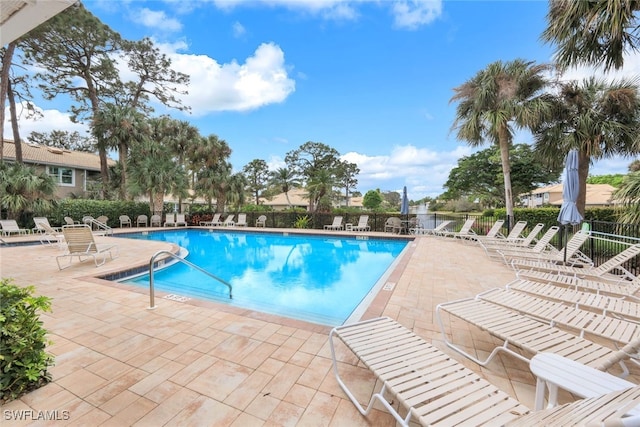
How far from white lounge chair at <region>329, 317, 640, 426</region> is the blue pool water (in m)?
2.19

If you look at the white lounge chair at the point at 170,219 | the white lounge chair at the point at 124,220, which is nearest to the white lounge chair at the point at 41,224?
the white lounge chair at the point at 124,220

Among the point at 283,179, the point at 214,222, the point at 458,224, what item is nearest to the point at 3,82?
the point at 214,222

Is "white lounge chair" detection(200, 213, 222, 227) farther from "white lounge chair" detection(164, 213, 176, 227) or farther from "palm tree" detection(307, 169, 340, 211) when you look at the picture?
"palm tree" detection(307, 169, 340, 211)

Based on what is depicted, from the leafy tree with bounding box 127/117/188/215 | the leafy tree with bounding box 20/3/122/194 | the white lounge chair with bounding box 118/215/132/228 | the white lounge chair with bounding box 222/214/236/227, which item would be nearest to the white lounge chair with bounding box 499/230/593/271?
the white lounge chair with bounding box 222/214/236/227

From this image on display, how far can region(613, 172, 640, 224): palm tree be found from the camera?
624cm

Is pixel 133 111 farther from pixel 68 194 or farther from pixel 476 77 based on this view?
pixel 476 77

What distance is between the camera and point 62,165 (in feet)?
63.7

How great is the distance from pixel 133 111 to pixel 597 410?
79.3 feet

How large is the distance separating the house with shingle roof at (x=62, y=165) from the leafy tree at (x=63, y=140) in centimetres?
871

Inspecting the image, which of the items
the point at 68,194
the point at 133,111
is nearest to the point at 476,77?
the point at 133,111

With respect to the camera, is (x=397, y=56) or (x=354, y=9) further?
(x=397, y=56)

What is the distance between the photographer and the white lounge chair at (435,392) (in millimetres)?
1054

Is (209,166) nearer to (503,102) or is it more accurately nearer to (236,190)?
(236,190)

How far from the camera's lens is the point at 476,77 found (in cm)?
1220
